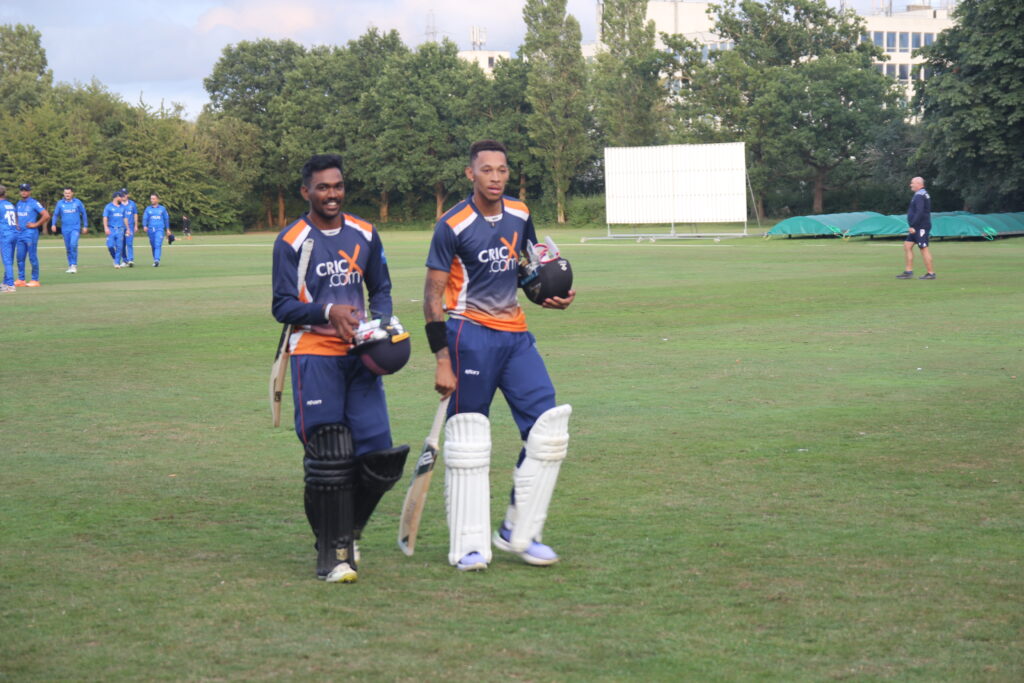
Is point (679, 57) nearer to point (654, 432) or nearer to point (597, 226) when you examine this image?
point (597, 226)

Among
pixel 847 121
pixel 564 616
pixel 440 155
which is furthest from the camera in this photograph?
pixel 440 155

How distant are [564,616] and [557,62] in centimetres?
8077

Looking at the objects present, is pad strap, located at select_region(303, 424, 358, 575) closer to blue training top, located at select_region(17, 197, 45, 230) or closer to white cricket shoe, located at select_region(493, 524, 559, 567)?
white cricket shoe, located at select_region(493, 524, 559, 567)

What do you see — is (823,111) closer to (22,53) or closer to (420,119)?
(420,119)

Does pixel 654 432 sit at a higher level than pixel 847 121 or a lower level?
lower

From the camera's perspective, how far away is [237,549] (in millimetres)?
6141

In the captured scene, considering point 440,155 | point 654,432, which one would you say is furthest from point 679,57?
point 654,432

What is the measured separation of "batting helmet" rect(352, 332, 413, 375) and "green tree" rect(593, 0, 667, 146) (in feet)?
243

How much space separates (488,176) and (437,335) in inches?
33.3

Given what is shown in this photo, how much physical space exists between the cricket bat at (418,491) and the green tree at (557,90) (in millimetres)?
77636

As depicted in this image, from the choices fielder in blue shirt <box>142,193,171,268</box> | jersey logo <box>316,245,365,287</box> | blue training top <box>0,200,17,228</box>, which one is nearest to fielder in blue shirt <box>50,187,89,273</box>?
fielder in blue shirt <box>142,193,171,268</box>

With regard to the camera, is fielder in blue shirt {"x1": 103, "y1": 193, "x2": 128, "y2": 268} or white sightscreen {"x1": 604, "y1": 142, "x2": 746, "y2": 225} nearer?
fielder in blue shirt {"x1": 103, "y1": 193, "x2": 128, "y2": 268}

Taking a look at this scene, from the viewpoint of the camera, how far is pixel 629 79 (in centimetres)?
7931

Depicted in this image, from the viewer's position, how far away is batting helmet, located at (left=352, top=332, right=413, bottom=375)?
5625 mm
